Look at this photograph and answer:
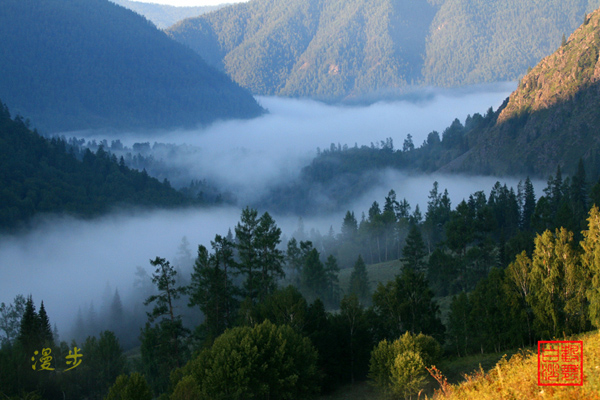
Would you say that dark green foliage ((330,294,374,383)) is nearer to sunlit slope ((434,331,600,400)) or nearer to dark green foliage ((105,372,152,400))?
dark green foliage ((105,372,152,400))

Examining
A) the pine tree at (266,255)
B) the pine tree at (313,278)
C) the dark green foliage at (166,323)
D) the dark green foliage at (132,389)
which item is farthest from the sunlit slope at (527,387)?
the pine tree at (313,278)

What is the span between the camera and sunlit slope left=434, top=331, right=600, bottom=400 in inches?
620

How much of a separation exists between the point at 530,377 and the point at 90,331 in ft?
521

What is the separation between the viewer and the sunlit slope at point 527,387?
51.6ft

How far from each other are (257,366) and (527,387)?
2684 centimetres

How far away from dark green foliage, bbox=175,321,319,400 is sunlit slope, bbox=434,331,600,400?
21.9 meters

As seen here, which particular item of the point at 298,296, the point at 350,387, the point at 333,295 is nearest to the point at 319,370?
the point at 350,387

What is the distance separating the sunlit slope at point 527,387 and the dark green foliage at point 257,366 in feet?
71.7

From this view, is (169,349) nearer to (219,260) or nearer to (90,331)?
(219,260)

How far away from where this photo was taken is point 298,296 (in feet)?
176

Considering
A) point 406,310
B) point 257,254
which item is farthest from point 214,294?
point 406,310

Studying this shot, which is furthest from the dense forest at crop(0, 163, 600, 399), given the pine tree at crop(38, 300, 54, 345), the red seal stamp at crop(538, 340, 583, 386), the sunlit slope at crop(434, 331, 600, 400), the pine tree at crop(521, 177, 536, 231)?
the pine tree at crop(521, 177, 536, 231)

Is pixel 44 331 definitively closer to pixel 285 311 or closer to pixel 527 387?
pixel 285 311

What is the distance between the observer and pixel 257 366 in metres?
39.9
